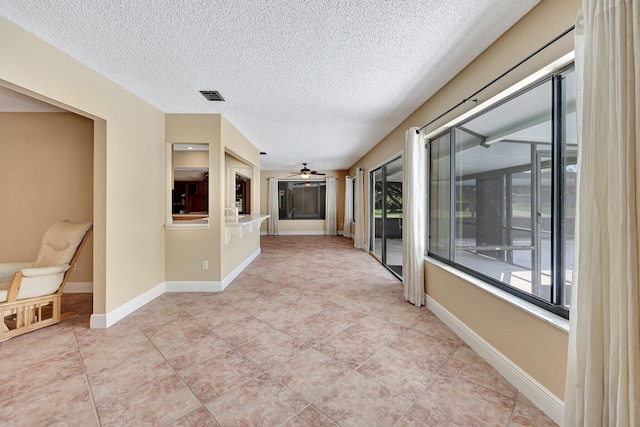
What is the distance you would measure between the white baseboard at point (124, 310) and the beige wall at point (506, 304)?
356 cm

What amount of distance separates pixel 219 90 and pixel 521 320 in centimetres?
345

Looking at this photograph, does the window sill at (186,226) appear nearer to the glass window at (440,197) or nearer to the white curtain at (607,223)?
the glass window at (440,197)

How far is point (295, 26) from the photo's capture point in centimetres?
176

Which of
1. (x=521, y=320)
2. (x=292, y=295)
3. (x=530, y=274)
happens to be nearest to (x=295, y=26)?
(x=521, y=320)

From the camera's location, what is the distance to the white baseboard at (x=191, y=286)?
3.58 metres

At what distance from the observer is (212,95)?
9.53ft

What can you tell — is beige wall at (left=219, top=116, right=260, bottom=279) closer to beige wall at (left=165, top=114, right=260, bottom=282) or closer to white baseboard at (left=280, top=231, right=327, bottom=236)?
beige wall at (left=165, top=114, right=260, bottom=282)

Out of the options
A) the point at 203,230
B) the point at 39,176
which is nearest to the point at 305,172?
the point at 203,230

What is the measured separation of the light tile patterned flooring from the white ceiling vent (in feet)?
8.40

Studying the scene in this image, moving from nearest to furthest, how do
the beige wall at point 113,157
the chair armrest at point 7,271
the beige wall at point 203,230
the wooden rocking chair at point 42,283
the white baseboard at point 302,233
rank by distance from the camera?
the beige wall at point 113,157 < the wooden rocking chair at point 42,283 < the chair armrest at point 7,271 < the beige wall at point 203,230 < the white baseboard at point 302,233

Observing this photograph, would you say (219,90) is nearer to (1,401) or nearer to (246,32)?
(246,32)

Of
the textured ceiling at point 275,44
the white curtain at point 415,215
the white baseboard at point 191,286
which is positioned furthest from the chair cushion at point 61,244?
the white curtain at point 415,215

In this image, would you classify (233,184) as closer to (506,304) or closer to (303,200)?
(303,200)

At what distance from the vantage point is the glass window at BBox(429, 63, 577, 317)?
262 centimetres
